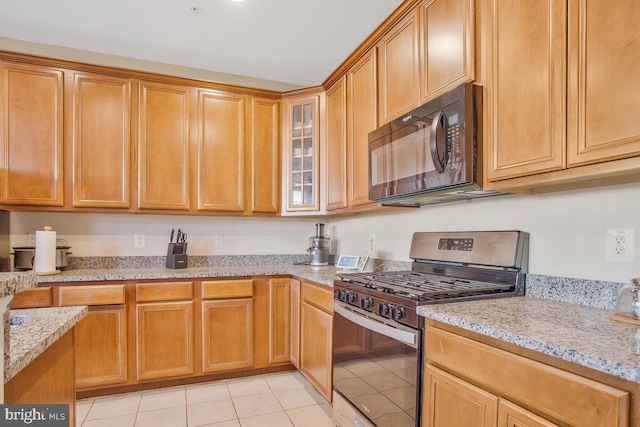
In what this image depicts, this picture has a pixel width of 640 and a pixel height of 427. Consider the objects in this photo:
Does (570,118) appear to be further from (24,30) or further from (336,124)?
(24,30)

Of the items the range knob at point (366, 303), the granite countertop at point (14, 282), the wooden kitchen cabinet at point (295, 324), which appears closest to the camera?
the granite countertop at point (14, 282)

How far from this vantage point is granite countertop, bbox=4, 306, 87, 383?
0.84m

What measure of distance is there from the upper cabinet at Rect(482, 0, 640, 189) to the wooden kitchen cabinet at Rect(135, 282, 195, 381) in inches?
86.2

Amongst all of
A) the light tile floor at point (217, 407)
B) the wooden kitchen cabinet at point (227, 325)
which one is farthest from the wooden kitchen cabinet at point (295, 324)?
the wooden kitchen cabinet at point (227, 325)

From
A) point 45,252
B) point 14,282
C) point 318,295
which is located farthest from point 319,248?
point 14,282

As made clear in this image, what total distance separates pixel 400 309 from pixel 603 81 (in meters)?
1.02

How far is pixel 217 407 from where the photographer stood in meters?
2.36

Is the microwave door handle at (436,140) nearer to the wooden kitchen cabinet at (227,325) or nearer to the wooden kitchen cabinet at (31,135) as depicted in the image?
the wooden kitchen cabinet at (227,325)

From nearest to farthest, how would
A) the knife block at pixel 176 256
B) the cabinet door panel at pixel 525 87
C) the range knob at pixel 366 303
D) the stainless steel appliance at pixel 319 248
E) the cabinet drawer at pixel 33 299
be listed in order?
1. the cabinet door panel at pixel 525 87
2. the range knob at pixel 366 303
3. the cabinet drawer at pixel 33 299
4. the knife block at pixel 176 256
5. the stainless steel appliance at pixel 319 248

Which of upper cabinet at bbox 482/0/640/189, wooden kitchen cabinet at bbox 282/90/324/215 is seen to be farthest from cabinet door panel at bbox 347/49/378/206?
upper cabinet at bbox 482/0/640/189

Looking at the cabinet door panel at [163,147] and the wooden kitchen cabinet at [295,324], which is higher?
the cabinet door panel at [163,147]

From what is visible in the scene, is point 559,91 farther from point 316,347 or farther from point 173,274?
point 173,274

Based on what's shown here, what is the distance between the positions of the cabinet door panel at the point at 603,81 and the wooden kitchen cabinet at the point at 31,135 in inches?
119

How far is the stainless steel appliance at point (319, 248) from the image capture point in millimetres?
3180
